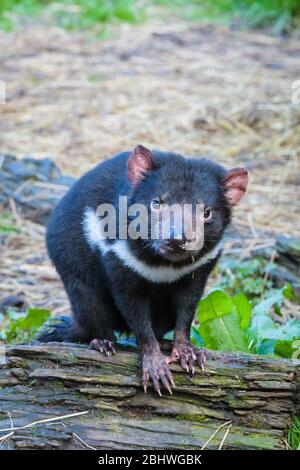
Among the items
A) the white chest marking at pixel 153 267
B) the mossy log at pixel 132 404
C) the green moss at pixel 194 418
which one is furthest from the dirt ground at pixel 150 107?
the green moss at pixel 194 418

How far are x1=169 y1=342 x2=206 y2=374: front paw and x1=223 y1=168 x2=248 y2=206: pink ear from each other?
73 cm

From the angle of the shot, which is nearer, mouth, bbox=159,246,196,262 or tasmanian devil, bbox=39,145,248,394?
mouth, bbox=159,246,196,262

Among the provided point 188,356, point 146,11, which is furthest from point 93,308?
point 146,11

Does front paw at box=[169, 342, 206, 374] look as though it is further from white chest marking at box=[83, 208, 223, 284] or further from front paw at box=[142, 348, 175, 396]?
white chest marking at box=[83, 208, 223, 284]

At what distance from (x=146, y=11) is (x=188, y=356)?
400 inches

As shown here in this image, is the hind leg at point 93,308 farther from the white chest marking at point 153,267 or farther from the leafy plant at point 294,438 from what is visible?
the leafy plant at point 294,438

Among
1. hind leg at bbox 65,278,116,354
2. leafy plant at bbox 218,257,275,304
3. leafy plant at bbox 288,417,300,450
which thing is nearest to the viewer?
leafy plant at bbox 288,417,300,450

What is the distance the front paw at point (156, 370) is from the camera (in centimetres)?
363

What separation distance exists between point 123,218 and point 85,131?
187 inches

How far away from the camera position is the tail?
437 centimetres

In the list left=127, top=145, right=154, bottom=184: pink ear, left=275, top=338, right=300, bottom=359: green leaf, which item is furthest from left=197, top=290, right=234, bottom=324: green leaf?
left=127, top=145, right=154, bottom=184: pink ear

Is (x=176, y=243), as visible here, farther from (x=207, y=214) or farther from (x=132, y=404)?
(x=132, y=404)

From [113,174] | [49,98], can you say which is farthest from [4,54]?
[113,174]

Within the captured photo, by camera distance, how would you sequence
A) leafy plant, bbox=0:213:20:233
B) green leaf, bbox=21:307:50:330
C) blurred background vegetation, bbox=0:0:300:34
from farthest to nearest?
1. blurred background vegetation, bbox=0:0:300:34
2. leafy plant, bbox=0:213:20:233
3. green leaf, bbox=21:307:50:330
